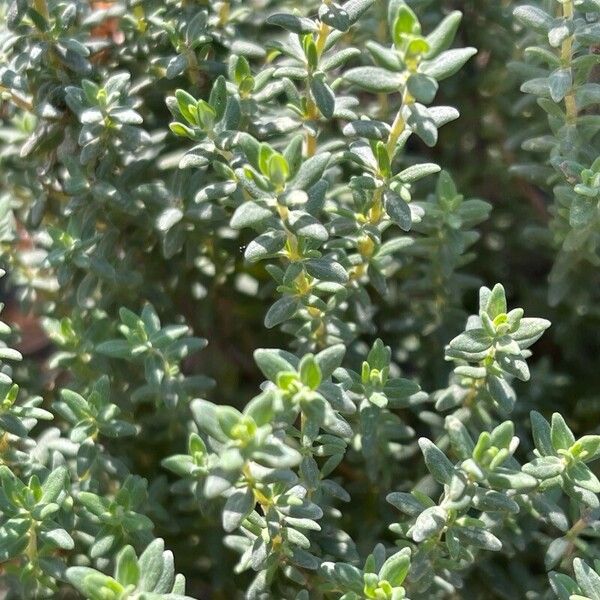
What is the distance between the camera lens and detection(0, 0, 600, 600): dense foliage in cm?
137

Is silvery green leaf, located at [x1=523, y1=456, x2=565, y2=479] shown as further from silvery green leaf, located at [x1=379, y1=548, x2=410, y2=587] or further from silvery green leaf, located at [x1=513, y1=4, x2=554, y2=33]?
silvery green leaf, located at [x1=513, y1=4, x2=554, y2=33]

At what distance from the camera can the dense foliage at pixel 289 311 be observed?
137cm

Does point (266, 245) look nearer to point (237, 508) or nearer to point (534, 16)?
point (237, 508)

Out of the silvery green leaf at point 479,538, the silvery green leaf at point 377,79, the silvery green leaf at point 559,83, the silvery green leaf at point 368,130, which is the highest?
the silvery green leaf at point 377,79

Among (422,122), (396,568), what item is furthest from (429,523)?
(422,122)

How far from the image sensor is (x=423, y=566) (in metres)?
1.42

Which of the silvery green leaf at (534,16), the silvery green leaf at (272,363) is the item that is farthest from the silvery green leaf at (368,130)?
the silvery green leaf at (272,363)

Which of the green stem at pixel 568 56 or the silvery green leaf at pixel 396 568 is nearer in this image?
the silvery green leaf at pixel 396 568

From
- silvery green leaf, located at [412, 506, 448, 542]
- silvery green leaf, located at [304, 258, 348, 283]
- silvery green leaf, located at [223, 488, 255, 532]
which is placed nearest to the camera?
silvery green leaf, located at [223, 488, 255, 532]

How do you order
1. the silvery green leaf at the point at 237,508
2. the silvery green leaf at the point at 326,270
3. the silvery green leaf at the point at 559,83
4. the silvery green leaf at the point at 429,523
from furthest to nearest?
the silvery green leaf at the point at 559,83 → the silvery green leaf at the point at 326,270 → the silvery green leaf at the point at 429,523 → the silvery green leaf at the point at 237,508

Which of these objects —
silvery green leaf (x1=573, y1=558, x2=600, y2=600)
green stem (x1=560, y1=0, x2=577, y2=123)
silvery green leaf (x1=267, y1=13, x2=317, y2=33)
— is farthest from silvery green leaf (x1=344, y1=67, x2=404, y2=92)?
silvery green leaf (x1=573, y1=558, x2=600, y2=600)

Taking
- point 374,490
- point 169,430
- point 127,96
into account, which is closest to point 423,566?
point 374,490

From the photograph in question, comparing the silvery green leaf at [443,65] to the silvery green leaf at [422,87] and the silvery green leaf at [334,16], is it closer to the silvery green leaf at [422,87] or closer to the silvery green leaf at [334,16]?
the silvery green leaf at [422,87]

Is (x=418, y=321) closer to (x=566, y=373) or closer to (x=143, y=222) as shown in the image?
(x=566, y=373)
